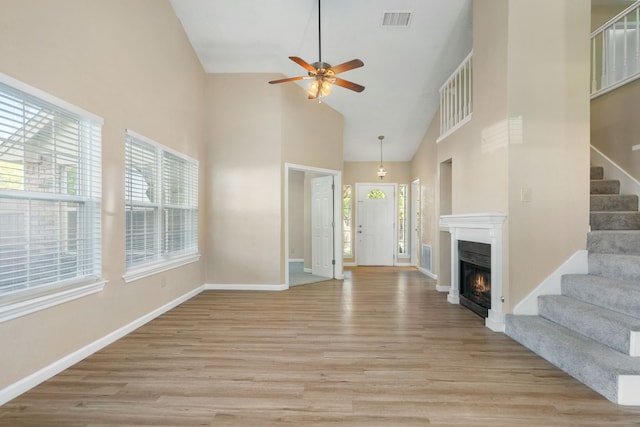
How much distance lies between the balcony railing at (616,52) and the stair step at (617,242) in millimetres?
1980

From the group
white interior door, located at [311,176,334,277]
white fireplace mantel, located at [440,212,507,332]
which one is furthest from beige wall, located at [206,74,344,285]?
white fireplace mantel, located at [440,212,507,332]

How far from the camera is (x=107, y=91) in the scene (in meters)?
3.12

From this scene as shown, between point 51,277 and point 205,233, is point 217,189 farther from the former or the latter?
point 51,277

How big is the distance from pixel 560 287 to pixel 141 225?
14.6 ft

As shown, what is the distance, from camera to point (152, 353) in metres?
→ 2.91

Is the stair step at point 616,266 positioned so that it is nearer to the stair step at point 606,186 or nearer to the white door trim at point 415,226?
the stair step at point 606,186

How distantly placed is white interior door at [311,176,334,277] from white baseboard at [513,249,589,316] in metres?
3.82

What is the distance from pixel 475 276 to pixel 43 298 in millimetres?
4287

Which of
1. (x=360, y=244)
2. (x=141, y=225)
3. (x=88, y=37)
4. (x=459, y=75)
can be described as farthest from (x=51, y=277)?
(x=360, y=244)

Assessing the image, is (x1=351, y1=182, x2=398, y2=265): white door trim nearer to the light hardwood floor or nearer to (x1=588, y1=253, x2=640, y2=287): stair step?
the light hardwood floor

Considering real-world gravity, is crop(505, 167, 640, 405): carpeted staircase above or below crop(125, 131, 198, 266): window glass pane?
below

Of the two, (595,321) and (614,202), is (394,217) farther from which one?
(595,321)

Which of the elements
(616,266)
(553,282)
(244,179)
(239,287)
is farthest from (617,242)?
(239,287)

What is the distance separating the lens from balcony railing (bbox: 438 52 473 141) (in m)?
4.46
